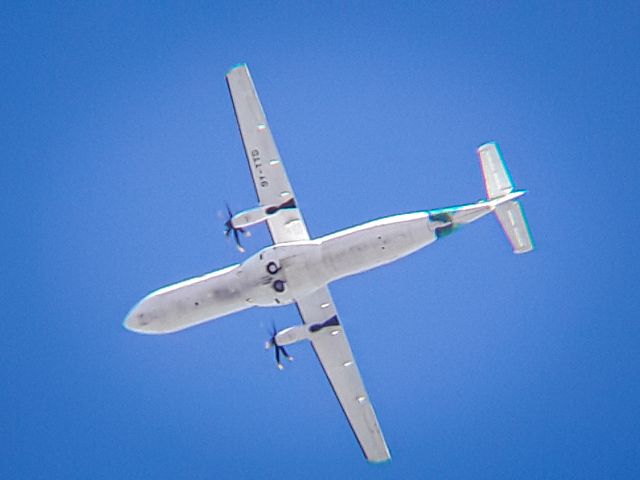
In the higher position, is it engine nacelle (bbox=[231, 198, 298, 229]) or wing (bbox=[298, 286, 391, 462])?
engine nacelle (bbox=[231, 198, 298, 229])

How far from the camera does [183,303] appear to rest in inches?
1854

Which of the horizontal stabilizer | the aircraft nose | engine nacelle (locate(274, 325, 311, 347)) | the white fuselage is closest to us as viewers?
the white fuselage

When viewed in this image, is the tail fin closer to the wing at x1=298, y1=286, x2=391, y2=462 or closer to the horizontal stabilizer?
the horizontal stabilizer

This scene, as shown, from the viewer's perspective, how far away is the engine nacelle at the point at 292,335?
48500 mm

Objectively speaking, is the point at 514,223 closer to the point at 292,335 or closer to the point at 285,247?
the point at 285,247

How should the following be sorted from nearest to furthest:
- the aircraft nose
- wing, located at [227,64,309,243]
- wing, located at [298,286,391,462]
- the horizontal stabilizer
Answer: the horizontal stabilizer < wing, located at [227,64,309,243] < the aircraft nose < wing, located at [298,286,391,462]

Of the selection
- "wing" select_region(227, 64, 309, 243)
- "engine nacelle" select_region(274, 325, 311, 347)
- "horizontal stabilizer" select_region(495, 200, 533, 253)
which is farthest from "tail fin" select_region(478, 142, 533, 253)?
"engine nacelle" select_region(274, 325, 311, 347)

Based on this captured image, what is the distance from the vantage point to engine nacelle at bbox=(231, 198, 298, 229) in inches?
1847

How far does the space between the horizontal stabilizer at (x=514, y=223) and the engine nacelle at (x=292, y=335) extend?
10.6 meters

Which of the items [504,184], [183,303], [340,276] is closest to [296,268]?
[340,276]

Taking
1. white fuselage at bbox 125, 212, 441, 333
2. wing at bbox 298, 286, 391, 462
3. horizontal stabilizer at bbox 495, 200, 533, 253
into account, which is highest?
white fuselage at bbox 125, 212, 441, 333

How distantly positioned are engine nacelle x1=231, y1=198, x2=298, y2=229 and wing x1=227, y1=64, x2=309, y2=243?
104 millimetres

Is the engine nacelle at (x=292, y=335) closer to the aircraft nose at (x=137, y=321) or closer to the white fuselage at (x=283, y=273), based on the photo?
the white fuselage at (x=283, y=273)

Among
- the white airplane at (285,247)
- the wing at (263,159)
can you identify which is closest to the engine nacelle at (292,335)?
the white airplane at (285,247)
